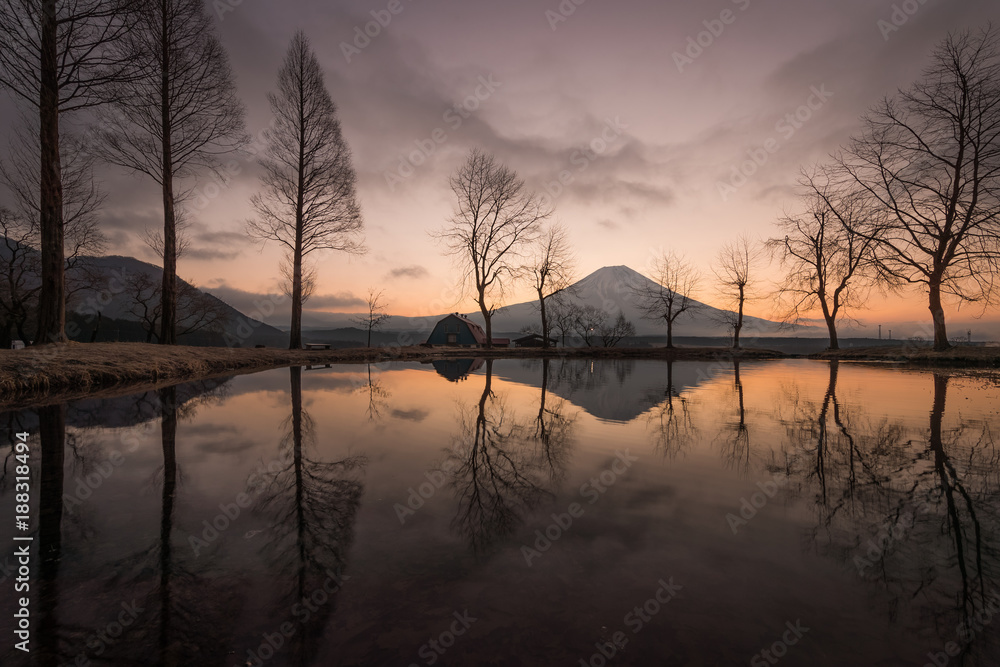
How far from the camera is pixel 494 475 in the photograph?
399 cm

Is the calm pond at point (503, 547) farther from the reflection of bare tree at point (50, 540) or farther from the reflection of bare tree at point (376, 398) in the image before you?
the reflection of bare tree at point (376, 398)

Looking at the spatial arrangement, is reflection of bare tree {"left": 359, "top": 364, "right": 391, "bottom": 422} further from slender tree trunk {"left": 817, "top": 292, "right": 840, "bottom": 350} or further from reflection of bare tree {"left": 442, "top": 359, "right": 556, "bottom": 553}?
slender tree trunk {"left": 817, "top": 292, "right": 840, "bottom": 350}

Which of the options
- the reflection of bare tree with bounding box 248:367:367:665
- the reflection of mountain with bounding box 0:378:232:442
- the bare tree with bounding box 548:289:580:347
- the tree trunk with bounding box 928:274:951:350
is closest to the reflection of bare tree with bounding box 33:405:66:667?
the reflection of mountain with bounding box 0:378:232:442

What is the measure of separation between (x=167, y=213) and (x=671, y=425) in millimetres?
18587

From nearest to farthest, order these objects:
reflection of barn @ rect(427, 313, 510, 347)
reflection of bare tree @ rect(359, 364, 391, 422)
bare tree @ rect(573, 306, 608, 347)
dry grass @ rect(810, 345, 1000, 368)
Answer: reflection of bare tree @ rect(359, 364, 391, 422) < dry grass @ rect(810, 345, 1000, 368) < bare tree @ rect(573, 306, 608, 347) < reflection of barn @ rect(427, 313, 510, 347)

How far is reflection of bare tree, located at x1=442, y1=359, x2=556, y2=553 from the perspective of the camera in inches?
115

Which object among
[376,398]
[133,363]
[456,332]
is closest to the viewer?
[376,398]

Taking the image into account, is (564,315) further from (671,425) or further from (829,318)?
(671,425)

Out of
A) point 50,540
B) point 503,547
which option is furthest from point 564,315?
point 50,540

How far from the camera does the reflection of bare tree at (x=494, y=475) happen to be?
2.92 m

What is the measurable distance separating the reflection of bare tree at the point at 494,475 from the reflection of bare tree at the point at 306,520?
2.64 ft

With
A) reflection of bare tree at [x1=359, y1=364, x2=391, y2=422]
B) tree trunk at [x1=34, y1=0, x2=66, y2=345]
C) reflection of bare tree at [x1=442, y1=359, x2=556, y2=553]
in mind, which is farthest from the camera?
tree trunk at [x1=34, y1=0, x2=66, y2=345]

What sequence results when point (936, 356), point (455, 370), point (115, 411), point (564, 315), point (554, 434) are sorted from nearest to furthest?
1. point (554, 434)
2. point (115, 411)
3. point (455, 370)
4. point (936, 356)
5. point (564, 315)

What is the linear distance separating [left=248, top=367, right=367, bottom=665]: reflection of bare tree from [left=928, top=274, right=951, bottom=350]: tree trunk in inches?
1079
